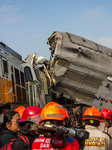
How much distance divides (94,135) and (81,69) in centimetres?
1067

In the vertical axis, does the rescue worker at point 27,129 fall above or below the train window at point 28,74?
below

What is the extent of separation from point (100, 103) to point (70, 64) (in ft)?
9.85

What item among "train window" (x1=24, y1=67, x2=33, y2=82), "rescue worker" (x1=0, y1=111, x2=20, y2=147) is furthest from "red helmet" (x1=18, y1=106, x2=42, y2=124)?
"train window" (x1=24, y1=67, x2=33, y2=82)

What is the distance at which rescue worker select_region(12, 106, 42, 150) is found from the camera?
3306 millimetres

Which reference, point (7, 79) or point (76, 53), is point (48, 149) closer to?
point (7, 79)

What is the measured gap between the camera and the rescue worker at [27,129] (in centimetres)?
331

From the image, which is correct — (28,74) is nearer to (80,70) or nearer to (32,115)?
(80,70)

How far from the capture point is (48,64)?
15.4m

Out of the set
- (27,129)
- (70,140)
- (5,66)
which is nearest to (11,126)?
(27,129)

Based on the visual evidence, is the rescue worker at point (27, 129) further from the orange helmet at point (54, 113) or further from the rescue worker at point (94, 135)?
the rescue worker at point (94, 135)

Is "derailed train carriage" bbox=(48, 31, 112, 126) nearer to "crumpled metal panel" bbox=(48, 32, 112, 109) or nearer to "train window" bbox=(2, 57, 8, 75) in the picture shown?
"crumpled metal panel" bbox=(48, 32, 112, 109)

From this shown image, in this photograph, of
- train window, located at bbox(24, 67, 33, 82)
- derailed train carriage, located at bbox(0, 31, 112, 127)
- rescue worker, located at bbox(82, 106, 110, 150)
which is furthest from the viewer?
derailed train carriage, located at bbox(0, 31, 112, 127)

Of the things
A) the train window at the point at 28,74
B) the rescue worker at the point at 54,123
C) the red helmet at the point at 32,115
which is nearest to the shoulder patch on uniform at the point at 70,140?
the rescue worker at the point at 54,123

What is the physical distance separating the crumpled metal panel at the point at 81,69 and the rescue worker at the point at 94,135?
9911 mm
